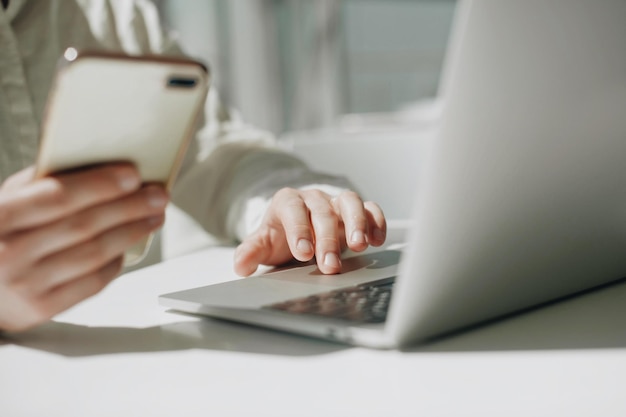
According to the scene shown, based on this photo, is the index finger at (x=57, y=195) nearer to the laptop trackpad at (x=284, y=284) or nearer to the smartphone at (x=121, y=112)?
the smartphone at (x=121, y=112)

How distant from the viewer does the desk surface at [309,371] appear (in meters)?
0.31

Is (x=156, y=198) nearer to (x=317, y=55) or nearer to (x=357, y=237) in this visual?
(x=357, y=237)

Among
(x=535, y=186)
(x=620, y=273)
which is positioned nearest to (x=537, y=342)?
(x=535, y=186)

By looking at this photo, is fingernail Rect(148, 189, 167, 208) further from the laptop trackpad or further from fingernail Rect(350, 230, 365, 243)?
fingernail Rect(350, 230, 365, 243)

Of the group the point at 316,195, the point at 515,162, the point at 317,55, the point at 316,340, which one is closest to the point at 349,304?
the point at 316,340

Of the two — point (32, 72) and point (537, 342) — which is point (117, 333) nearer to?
point (537, 342)

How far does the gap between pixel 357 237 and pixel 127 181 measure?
9.0 inches

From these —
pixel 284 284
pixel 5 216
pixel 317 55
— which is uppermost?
pixel 5 216

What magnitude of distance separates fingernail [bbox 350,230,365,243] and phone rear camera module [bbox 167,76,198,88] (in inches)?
8.4

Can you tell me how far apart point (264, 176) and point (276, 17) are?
2.95 metres

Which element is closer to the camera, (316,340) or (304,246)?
(316,340)

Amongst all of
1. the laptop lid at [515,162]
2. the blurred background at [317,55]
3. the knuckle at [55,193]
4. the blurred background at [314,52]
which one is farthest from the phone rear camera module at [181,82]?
the blurred background at [314,52]

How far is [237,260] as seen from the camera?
1.96 feet

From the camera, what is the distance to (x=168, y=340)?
43 cm
